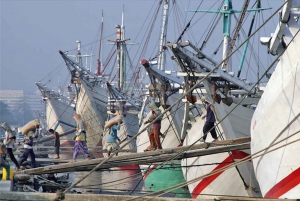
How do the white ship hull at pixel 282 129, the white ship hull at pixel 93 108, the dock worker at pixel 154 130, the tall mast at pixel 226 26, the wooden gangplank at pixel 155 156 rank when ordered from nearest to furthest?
the white ship hull at pixel 282 129
the wooden gangplank at pixel 155 156
the dock worker at pixel 154 130
the tall mast at pixel 226 26
the white ship hull at pixel 93 108

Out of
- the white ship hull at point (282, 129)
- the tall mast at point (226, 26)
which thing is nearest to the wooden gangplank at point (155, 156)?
the white ship hull at point (282, 129)

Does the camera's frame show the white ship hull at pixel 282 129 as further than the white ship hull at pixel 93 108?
No

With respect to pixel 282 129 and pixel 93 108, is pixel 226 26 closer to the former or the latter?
pixel 282 129

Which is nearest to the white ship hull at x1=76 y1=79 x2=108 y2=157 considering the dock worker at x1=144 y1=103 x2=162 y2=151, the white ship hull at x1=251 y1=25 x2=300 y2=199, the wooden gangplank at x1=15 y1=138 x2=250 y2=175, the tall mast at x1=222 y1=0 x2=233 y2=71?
the tall mast at x1=222 y1=0 x2=233 y2=71

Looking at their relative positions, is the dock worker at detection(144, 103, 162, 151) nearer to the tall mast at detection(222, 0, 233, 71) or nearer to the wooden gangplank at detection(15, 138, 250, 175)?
the tall mast at detection(222, 0, 233, 71)

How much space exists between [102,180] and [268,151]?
44.5ft

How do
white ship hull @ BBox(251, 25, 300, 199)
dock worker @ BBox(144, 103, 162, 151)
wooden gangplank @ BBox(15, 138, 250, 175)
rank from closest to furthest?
white ship hull @ BBox(251, 25, 300, 199) < wooden gangplank @ BBox(15, 138, 250, 175) < dock worker @ BBox(144, 103, 162, 151)

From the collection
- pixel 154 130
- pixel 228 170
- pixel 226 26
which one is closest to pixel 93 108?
pixel 226 26

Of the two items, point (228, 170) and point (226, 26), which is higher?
point (226, 26)

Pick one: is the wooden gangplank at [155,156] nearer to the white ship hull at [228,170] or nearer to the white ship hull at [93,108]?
the white ship hull at [228,170]

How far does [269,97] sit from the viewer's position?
459 inches

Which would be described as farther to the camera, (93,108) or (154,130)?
(93,108)

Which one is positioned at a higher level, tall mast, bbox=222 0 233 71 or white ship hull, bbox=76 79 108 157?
white ship hull, bbox=76 79 108 157

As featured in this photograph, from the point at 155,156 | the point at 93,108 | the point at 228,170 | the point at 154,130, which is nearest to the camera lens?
the point at 155,156
